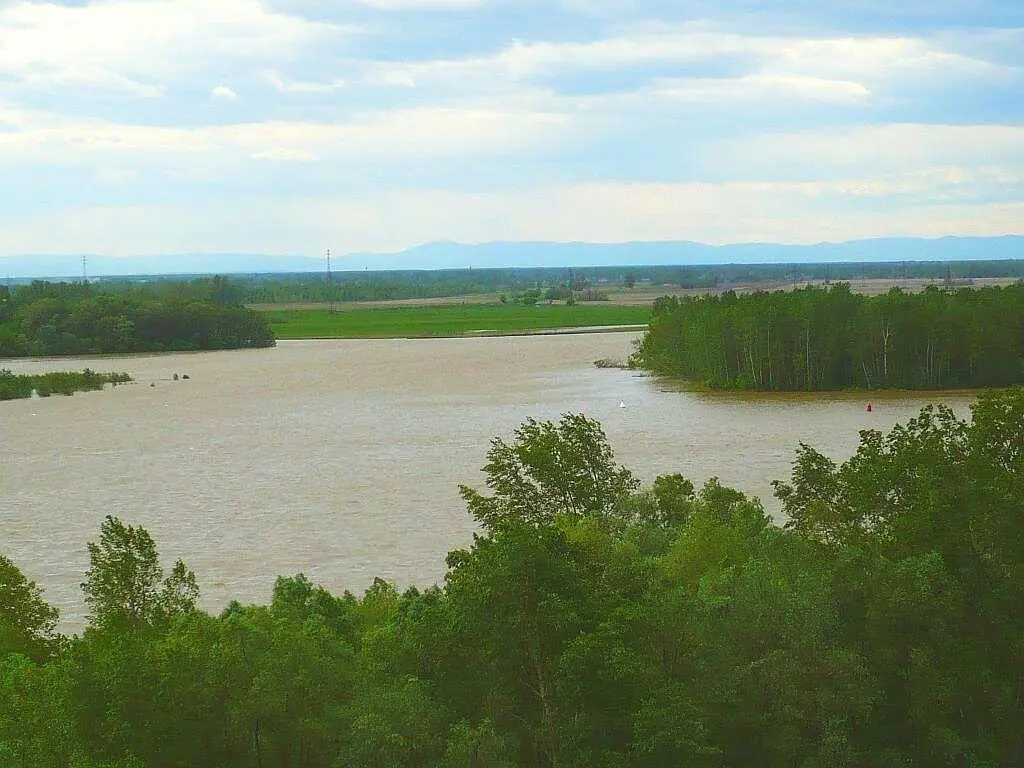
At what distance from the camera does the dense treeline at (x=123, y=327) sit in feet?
268

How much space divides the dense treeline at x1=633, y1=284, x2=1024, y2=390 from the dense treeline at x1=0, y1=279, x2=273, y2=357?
42540mm

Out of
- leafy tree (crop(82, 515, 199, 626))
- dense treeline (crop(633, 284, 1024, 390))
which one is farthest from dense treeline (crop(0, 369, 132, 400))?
leafy tree (crop(82, 515, 199, 626))

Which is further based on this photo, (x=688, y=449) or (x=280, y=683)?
(x=688, y=449)

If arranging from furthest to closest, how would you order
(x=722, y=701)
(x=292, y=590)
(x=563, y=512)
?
1. (x=563, y=512)
2. (x=292, y=590)
3. (x=722, y=701)

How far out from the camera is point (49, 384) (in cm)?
5734

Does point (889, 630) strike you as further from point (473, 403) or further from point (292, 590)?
point (473, 403)

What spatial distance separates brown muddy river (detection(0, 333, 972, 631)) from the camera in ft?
76.8

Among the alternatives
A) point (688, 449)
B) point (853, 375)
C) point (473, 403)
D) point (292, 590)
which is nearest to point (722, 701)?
point (292, 590)

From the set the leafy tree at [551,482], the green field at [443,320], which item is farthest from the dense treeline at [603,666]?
the green field at [443,320]

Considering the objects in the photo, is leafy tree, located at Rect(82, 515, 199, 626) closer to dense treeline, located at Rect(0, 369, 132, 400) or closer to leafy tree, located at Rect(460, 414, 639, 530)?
leafy tree, located at Rect(460, 414, 639, 530)

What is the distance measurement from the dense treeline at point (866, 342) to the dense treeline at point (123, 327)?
42.5 m

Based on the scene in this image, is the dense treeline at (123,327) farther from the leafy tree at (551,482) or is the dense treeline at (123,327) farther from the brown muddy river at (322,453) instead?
the leafy tree at (551,482)

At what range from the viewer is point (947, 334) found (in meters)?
49.6

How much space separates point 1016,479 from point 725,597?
3.24 metres
